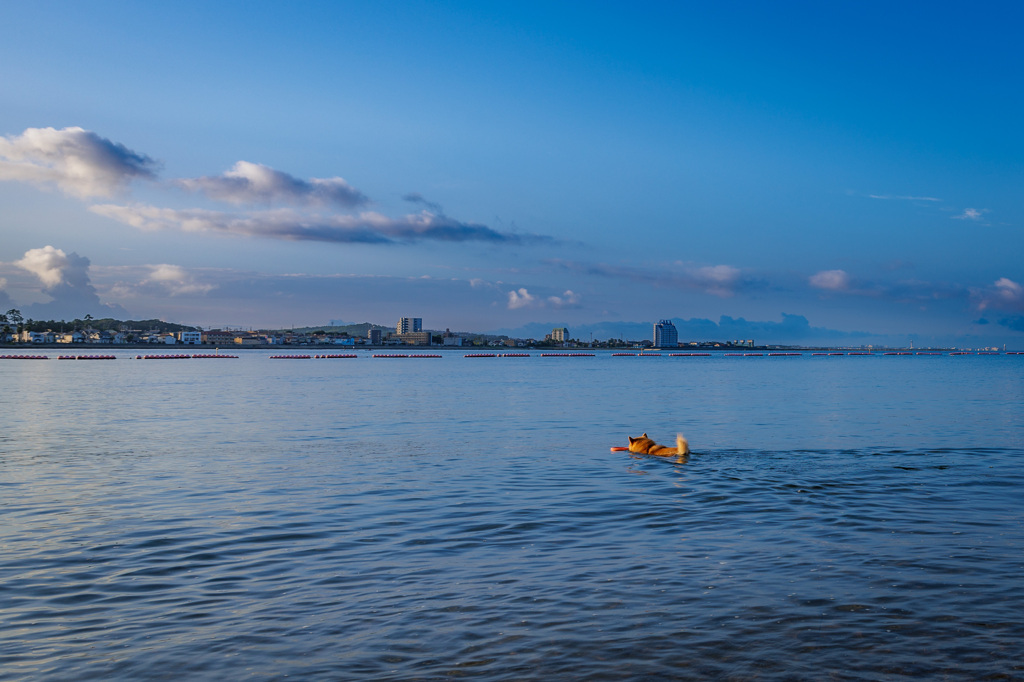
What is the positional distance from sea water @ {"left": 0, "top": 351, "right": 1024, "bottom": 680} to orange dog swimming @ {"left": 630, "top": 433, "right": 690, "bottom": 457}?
74 cm

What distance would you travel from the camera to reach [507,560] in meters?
13.5

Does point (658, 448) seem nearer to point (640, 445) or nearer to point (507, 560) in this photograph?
point (640, 445)

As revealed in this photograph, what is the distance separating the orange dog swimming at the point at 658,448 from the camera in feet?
88.5

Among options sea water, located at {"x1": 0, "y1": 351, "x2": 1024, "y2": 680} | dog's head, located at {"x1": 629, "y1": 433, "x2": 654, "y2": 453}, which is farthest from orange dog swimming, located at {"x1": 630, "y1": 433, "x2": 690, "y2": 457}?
sea water, located at {"x1": 0, "y1": 351, "x2": 1024, "y2": 680}

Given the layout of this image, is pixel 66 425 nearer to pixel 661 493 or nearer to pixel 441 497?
pixel 441 497

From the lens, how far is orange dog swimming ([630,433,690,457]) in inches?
Answer: 1062

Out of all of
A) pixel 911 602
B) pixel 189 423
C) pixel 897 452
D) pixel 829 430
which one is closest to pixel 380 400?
pixel 189 423

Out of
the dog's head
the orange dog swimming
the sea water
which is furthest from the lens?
the dog's head

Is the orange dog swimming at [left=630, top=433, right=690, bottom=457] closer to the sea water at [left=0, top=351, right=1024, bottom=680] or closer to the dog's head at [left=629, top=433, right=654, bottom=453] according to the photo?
the dog's head at [left=629, top=433, right=654, bottom=453]

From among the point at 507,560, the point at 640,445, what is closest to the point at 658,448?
the point at 640,445

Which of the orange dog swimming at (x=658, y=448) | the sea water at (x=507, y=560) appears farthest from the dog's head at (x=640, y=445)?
the sea water at (x=507, y=560)

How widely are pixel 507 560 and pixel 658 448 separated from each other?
15708 mm

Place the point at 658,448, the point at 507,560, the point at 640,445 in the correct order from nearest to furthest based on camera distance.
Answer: the point at 507,560 < the point at 658,448 < the point at 640,445

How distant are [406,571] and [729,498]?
10.5 m
